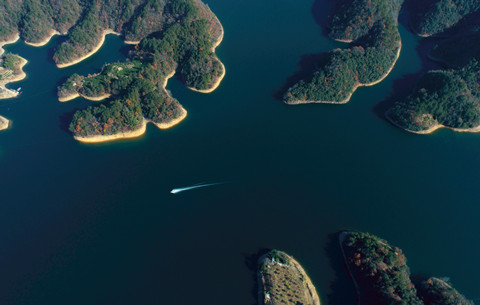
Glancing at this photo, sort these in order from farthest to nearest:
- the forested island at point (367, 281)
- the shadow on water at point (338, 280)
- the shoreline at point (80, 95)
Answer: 1. the shoreline at point (80, 95)
2. the shadow on water at point (338, 280)
3. the forested island at point (367, 281)

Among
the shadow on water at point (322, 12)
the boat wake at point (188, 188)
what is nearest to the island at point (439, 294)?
the boat wake at point (188, 188)

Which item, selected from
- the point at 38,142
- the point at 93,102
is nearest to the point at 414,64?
the point at 93,102

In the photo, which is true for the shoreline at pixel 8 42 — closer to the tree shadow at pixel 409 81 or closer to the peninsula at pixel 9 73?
the peninsula at pixel 9 73

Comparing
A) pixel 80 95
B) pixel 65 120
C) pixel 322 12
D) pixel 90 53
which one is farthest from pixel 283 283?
pixel 322 12

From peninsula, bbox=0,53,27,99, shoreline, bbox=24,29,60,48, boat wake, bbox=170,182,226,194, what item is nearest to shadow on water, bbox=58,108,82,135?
peninsula, bbox=0,53,27,99

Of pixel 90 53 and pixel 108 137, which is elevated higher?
pixel 90 53

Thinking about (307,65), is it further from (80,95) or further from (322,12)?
(80,95)
